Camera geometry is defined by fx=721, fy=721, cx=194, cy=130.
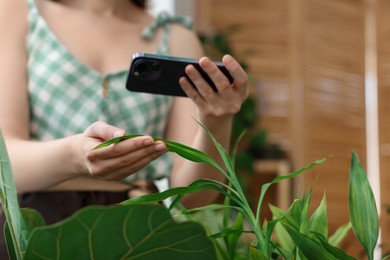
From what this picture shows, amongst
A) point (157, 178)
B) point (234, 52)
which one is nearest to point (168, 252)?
point (157, 178)

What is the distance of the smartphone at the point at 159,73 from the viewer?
890 millimetres

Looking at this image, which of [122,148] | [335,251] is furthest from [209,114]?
[335,251]

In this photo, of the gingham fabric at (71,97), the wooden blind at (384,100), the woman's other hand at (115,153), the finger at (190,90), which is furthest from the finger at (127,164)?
the wooden blind at (384,100)

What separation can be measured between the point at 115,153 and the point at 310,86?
11.3ft

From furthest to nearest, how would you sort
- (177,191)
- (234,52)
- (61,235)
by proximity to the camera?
(234,52), (177,191), (61,235)

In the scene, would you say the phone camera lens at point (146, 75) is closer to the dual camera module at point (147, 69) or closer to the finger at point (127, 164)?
the dual camera module at point (147, 69)

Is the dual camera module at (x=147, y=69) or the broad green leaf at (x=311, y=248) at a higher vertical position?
the dual camera module at (x=147, y=69)

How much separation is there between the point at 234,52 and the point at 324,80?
573mm

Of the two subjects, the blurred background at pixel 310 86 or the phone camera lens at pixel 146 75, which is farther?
the blurred background at pixel 310 86

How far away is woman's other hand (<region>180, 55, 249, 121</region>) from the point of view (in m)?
0.85

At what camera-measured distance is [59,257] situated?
1.34 ft

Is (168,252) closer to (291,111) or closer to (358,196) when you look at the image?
(358,196)

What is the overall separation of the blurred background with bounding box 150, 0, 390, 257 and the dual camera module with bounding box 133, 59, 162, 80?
2831 mm

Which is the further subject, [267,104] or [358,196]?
[267,104]
